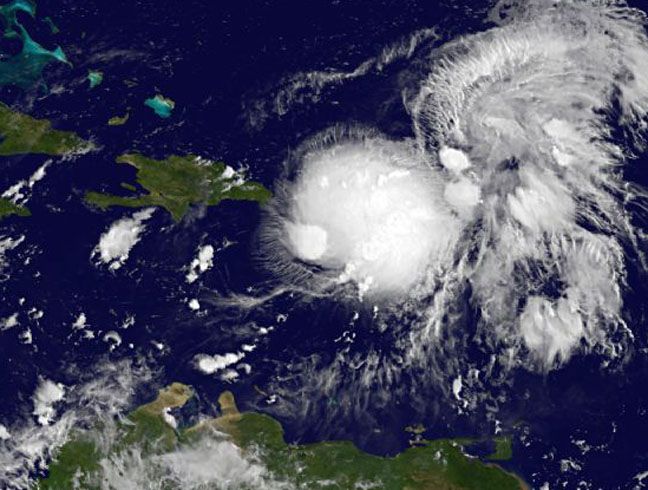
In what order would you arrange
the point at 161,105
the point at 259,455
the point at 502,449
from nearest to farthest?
the point at 502,449, the point at 259,455, the point at 161,105

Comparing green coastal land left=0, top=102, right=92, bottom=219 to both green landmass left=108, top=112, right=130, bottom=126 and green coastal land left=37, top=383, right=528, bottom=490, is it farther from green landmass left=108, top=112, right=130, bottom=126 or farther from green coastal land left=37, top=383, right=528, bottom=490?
green coastal land left=37, top=383, right=528, bottom=490

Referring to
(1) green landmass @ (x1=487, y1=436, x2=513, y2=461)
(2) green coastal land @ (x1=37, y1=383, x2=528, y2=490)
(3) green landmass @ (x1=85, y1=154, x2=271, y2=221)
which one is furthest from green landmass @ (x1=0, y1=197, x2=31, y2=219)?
(1) green landmass @ (x1=487, y1=436, x2=513, y2=461)

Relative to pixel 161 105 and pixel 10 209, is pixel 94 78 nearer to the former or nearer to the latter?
pixel 161 105

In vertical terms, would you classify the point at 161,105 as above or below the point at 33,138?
above

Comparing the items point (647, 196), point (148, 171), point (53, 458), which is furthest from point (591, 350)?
point (53, 458)

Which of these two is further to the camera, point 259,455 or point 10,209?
point 10,209

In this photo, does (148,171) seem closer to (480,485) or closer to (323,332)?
(323,332)

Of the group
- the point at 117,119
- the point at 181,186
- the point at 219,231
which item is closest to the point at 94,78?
the point at 117,119
